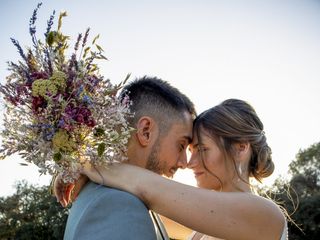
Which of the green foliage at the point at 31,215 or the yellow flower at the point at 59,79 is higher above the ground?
the yellow flower at the point at 59,79

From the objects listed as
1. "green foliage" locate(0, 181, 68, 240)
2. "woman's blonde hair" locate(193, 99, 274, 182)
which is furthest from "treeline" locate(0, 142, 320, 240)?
"woman's blonde hair" locate(193, 99, 274, 182)

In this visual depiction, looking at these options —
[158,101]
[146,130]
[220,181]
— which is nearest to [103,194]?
[146,130]

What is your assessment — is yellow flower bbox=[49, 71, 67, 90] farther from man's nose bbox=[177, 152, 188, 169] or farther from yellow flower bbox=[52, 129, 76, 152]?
man's nose bbox=[177, 152, 188, 169]

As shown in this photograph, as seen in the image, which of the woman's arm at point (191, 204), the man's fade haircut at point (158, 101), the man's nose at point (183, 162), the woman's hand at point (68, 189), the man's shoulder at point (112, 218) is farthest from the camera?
the man's nose at point (183, 162)

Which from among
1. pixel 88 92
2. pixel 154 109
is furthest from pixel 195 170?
pixel 88 92

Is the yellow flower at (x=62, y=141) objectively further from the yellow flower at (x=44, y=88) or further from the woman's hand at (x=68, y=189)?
the woman's hand at (x=68, y=189)

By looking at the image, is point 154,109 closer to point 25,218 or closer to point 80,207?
point 80,207

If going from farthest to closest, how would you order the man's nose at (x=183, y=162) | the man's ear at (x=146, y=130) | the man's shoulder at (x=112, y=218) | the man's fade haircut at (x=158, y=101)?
1. the man's nose at (x=183, y=162)
2. the man's fade haircut at (x=158, y=101)
3. the man's ear at (x=146, y=130)
4. the man's shoulder at (x=112, y=218)

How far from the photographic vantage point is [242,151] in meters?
4.61

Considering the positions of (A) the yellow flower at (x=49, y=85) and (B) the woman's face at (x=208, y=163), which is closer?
(A) the yellow flower at (x=49, y=85)

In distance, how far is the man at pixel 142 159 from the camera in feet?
8.60

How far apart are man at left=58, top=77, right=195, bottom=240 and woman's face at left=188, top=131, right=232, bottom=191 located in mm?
270

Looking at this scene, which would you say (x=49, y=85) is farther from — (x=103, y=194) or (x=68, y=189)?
(x=68, y=189)

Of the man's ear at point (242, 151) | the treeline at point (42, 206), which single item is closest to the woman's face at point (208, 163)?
the man's ear at point (242, 151)
